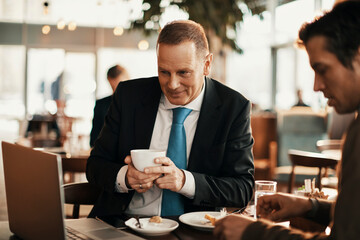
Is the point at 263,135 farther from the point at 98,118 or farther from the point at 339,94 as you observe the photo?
the point at 339,94

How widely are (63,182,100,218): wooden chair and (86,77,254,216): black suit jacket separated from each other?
0.20m

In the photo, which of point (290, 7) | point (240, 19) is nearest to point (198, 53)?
point (240, 19)

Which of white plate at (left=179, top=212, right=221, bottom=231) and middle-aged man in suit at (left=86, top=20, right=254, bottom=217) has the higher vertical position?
middle-aged man in suit at (left=86, top=20, right=254, bottom=217)

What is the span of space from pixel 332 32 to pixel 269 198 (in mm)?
560

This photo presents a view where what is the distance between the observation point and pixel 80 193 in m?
2.03

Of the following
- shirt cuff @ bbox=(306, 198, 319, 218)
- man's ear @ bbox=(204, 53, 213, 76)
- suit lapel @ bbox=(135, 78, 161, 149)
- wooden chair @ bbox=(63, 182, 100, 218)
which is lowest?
wooden chair @ bbox=(63, 182, 100, 218)

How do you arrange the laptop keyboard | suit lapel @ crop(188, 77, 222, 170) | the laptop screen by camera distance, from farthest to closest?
suit lapel @ crop(188, 77, 222, 170), the laptop keyboard, the laptop screen

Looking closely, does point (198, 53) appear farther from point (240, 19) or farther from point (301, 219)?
point (240, 19)

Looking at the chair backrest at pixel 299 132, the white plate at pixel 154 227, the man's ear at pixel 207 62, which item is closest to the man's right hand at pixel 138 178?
the white plate at pixel 154 227

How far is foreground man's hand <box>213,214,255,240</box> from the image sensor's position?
1.03 metres

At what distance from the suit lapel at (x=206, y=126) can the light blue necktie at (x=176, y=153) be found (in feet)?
0.14

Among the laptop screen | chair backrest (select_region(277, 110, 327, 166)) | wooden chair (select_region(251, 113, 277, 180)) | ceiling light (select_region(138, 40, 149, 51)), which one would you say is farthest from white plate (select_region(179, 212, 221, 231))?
ceiling light (select_region(138, 40, 149, 51))

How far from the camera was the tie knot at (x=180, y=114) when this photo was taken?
1831 millimetres

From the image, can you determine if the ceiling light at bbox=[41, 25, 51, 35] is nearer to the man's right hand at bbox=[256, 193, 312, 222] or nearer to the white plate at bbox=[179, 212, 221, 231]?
the white plate at bbox=[179, 212, 221, 231]
